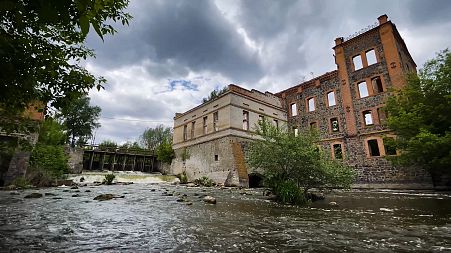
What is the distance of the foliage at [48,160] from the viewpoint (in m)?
15.4

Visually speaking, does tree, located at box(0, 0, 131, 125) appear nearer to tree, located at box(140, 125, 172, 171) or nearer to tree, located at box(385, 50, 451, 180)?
tree, located at box(385, 50, 451, 180)

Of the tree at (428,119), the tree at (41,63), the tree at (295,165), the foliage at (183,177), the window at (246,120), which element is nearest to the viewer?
the tree at (41,63)

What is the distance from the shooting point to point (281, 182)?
30.5 ft

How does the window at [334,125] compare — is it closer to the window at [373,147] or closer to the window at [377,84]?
the window at [373,147]

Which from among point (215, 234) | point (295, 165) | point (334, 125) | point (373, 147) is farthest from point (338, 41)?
point (215, 234)

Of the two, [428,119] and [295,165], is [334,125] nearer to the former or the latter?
[428,119]

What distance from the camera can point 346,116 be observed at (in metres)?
20.2

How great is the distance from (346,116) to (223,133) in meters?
10.8

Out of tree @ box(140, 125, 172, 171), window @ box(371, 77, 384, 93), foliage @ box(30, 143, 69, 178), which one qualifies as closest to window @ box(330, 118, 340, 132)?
window @ box(371, 77, 384, 93)

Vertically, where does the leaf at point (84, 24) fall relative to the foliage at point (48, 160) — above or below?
below

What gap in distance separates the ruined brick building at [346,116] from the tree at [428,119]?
238 cm

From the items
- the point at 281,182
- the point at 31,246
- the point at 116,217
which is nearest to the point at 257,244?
the point at 31,246

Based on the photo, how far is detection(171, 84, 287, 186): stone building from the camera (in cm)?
1934

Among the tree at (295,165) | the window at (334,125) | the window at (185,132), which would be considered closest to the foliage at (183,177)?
the window at (185,132)
